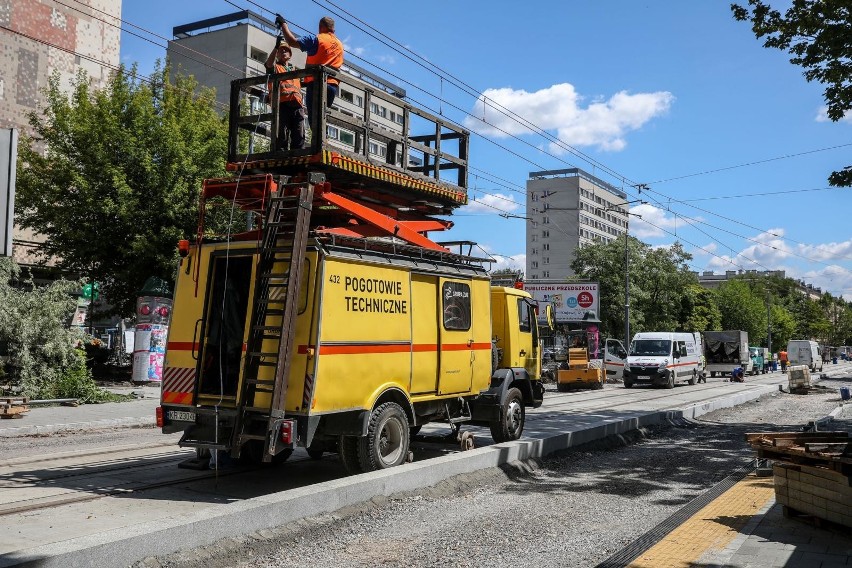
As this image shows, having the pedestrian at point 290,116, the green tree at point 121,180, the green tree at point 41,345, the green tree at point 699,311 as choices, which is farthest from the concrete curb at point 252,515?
the green tree at point 699,311

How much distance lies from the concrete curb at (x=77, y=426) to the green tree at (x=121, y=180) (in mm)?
8404

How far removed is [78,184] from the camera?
A: 2161 centimetres

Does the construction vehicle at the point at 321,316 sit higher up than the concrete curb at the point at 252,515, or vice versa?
the construction vehicle at the point at 321,316

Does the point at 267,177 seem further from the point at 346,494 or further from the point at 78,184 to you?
the point at 78,184

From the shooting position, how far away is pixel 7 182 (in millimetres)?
5617

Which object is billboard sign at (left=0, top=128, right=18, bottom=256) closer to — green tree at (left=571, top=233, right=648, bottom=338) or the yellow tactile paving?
the yellow tactile paving

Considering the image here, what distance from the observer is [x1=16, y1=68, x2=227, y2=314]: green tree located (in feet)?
72.2

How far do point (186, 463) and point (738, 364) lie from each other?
42.4m

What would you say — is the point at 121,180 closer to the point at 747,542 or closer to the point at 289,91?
the point at 289,91

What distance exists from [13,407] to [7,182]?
1096cm

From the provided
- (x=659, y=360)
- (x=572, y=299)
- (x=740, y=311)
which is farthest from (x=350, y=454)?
(x=740, y=311)

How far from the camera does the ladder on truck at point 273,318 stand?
7270mm

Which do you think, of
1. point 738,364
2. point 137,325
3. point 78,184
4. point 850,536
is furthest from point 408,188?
point 738,364

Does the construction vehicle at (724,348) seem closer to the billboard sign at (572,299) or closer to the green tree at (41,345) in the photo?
the billboard sign at (572,299)
